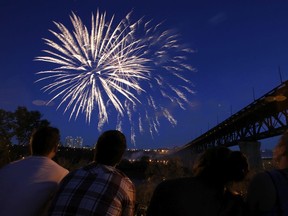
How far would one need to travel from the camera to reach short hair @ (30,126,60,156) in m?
3.77

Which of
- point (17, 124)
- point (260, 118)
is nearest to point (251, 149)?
point (260, 118)

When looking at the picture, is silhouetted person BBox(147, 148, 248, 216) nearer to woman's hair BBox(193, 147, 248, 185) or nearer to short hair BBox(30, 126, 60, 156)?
woman's hair BBox(193, 147, 248, 185)

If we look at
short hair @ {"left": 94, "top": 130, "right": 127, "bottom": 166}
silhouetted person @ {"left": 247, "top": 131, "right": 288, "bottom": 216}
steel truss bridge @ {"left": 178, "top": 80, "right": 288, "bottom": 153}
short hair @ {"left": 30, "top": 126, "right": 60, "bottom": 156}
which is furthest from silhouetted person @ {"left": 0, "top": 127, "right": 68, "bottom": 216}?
steel truss bridge @ {"left": 178, "top": 80, "right": 288, "bottom": 153}

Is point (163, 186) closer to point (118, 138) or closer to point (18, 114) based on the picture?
point (118, 138)

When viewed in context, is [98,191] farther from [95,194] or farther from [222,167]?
[222,167]

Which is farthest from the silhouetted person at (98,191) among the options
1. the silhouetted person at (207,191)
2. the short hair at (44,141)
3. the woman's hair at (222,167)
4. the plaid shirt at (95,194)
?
the woman's hair at (222,167)

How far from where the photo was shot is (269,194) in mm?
2945

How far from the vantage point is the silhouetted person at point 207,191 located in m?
2.91

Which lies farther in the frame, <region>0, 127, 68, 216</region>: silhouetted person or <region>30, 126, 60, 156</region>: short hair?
<region>30, 126, 60, 156</region>: short hair

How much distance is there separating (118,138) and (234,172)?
51.4 inches

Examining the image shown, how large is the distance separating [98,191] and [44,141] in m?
1.15

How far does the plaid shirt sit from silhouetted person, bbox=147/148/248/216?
1.00ft

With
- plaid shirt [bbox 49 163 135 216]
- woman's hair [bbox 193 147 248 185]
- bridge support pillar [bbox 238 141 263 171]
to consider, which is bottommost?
plaid shirt [bbox 49 163 135 216]

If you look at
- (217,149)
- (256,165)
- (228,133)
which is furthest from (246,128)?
(217,149)
